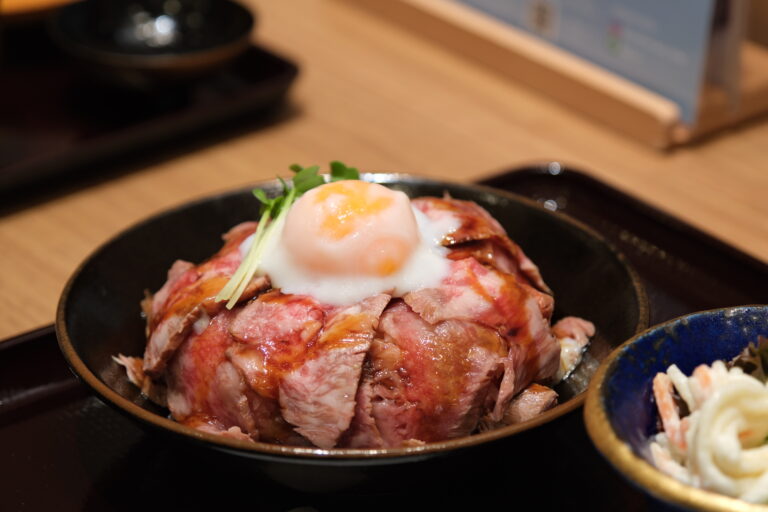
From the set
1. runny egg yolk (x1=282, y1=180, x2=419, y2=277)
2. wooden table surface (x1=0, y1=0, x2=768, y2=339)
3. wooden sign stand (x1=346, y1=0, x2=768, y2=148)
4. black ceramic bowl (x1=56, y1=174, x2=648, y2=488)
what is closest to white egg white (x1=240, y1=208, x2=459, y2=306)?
runny egg yolk (x1=282, y1=180, x2=419, y2=277)

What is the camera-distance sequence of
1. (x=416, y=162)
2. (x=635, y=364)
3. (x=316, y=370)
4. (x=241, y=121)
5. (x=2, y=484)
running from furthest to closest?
(x=241, y=121)
(x=416, y=162)
(x=2, y=484)
(x=316, y=370)
(x=635, y=364)

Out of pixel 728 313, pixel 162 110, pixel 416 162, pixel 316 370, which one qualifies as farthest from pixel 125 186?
pixel 728 313

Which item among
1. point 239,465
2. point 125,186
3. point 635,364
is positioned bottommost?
point 125,186

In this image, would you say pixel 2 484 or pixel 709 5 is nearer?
pixel 2 484

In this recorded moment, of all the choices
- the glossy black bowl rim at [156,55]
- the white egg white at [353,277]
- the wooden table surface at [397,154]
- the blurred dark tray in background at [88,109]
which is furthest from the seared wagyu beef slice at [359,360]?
the glossy black bowl rim at [156,55]

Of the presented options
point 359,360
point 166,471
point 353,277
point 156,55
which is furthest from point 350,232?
point 156,55

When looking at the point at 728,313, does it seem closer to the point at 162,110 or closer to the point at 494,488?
the point at 494,488

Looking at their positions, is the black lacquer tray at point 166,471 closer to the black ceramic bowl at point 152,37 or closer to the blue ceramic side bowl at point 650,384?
the blue ceramic side bowl at point 650,384

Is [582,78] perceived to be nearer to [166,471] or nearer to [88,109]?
[88,109]
